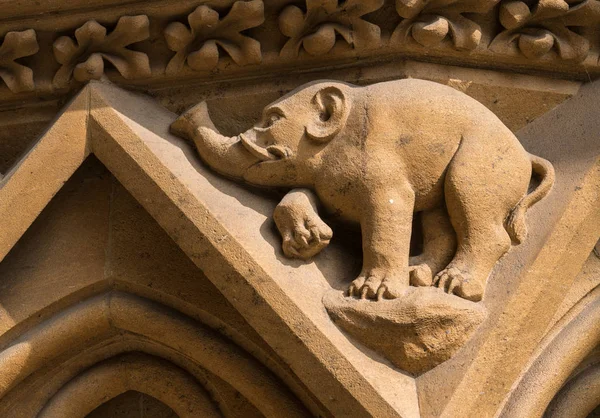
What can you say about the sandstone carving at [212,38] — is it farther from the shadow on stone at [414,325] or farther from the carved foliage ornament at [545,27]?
the shadow on stone at [414,325]

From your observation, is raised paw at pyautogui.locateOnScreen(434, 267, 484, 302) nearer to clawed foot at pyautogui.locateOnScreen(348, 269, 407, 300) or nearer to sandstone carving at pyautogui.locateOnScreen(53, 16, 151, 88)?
clawed foot at pyautogui.locateOnScreen(348, 269, 407, 300)

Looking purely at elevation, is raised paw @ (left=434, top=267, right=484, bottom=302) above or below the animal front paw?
below

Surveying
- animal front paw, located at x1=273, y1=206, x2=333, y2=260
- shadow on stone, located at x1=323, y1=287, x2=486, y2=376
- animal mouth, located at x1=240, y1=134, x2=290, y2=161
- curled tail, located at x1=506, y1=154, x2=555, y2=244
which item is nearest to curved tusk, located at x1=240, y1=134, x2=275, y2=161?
animal mouth, located at x1=240, y1=134, x2=290, y2=161

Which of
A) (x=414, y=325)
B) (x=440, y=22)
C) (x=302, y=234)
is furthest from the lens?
(x=440, y=22)

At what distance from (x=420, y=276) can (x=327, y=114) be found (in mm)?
388

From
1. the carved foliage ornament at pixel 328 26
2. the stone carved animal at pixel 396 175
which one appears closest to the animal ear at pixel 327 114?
the stone carved animal at pixel 396 175

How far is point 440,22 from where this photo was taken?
239 centimetres

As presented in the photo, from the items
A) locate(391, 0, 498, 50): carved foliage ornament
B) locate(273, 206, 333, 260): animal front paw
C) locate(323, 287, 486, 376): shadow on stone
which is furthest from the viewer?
locate(391, 0, 498, 50): carved foliage ornament

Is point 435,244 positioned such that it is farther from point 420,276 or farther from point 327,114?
point 327,114

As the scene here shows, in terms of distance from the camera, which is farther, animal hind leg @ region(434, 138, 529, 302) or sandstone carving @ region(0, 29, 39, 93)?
sandstone carving @ region(0, 29, 39, 93)

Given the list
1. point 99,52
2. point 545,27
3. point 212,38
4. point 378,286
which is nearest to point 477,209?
point 378,286

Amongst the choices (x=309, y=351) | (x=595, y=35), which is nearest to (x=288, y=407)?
(x=309, y=351)

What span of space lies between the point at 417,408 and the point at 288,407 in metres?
0.35

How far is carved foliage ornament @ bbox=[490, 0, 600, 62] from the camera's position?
243 centimetres
